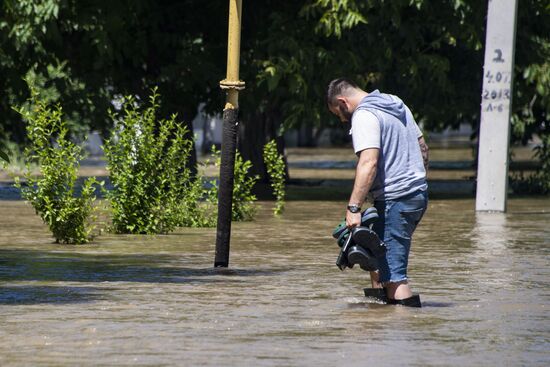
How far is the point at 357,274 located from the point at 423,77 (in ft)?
46.5

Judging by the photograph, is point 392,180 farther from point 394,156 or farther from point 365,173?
point 365,173

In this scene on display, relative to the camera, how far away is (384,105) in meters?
11.2

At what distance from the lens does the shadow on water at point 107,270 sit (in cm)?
1302

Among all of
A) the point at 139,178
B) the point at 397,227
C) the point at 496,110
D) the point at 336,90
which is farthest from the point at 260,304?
the point at 496,110

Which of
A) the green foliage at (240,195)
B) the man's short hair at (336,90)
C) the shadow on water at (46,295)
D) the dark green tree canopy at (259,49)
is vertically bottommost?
the shadow on water at (46,295)

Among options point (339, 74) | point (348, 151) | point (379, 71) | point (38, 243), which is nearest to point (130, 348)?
point (38, 243)

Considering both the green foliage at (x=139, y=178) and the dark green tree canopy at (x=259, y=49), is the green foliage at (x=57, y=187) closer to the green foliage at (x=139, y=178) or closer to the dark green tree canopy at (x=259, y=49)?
the green foliage at (x=139, y=178)

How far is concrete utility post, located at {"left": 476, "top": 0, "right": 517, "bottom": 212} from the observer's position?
74.9 feet

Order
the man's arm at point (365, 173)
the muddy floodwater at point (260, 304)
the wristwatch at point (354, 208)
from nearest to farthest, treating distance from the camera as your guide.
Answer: the muddy floodwater at point (260, 304) → the man's arm at point (365, 173) → the wristwatch at point (354, 208)

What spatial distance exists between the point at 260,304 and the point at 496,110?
12371 mm

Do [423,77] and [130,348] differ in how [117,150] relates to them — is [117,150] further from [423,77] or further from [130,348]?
[423,77]

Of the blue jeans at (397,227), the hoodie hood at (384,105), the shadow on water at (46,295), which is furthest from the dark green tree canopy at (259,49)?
the blue jeans at (397,227)

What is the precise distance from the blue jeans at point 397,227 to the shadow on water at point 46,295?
2128 mm

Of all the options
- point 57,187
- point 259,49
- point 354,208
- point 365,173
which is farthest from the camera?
point 259,49
